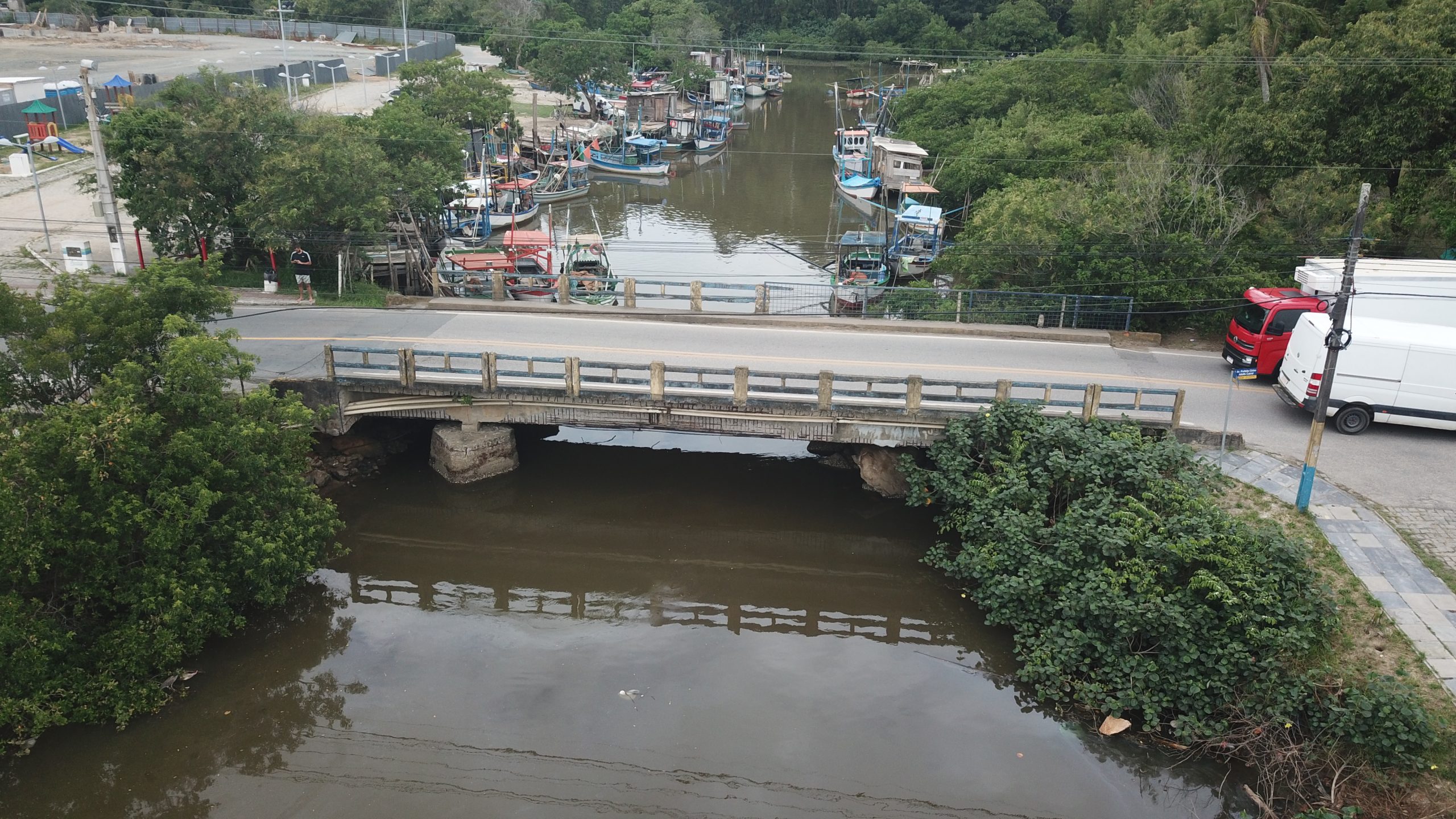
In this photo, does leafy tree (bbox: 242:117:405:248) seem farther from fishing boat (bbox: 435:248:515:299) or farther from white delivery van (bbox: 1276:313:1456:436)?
white delivery van (bbox: 1276:313:1456:436)

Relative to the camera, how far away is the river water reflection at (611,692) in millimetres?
15297

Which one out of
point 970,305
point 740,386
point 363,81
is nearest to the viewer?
point 740,386

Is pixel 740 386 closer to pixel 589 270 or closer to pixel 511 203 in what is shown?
pixel 589 270

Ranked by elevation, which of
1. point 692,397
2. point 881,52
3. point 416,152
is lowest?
point 692,397

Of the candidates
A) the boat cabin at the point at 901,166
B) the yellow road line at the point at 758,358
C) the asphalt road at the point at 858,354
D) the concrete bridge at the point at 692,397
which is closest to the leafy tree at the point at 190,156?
the asphalt road at the point at 858,354

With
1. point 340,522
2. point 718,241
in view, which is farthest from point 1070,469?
point 718,241

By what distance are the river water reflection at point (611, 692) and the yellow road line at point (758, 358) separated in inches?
131

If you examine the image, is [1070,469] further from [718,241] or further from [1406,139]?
[718,241]

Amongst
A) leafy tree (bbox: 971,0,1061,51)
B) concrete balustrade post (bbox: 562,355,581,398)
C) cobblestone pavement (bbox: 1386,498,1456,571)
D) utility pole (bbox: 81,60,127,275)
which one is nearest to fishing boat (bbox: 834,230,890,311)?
concrete balustrade post (bbox: 562,355,581,398)

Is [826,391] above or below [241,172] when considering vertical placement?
below

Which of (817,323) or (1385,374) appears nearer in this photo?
(1385,374)

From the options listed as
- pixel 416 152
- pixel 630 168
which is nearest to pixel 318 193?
pixel 416 152

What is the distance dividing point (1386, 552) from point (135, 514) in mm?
20863

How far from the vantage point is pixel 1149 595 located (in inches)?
657
